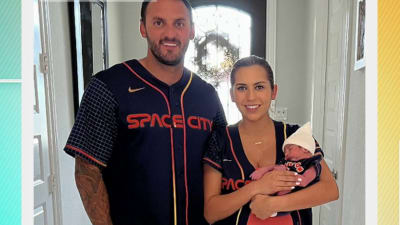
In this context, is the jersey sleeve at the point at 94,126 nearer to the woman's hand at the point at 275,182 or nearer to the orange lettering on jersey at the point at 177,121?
the orange lettering on jersey at the point at 177,121

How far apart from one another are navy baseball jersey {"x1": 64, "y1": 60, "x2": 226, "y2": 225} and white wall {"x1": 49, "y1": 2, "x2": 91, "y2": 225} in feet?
0.14

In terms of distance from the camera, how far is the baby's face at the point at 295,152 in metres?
0.42

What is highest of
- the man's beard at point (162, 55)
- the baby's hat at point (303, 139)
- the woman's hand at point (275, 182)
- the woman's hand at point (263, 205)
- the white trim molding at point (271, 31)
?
the white trim molding at point (271, 31)

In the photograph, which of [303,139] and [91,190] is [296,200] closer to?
[303,139]

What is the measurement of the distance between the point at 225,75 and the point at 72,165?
317 millimetres

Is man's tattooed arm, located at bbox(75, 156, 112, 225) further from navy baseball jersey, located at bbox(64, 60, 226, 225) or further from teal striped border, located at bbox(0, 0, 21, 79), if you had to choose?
teal striped border, located at bbox(0, 0, 21, 79)

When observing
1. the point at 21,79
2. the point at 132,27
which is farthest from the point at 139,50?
the point at 21,79

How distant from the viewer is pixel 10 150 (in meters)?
0.33

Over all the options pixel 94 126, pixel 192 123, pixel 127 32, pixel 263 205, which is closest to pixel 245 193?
pixel 263 205

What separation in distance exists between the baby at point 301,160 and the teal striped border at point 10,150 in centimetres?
30

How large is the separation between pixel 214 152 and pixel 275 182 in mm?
97

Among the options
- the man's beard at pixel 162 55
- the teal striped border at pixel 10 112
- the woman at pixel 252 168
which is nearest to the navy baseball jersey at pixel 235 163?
the woman at pixel 252 168

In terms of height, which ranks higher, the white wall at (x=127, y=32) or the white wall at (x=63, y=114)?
the white wall at (x=127, y=32)

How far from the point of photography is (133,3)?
0.58m
